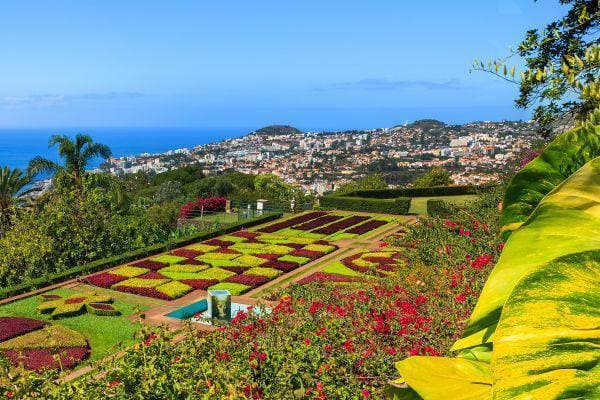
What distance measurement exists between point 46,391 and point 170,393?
134cm

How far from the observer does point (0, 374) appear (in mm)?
4906

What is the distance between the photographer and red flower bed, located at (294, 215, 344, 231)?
1031 inches

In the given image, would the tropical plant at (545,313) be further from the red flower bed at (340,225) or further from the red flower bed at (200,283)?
the red flower bed at (340,225)

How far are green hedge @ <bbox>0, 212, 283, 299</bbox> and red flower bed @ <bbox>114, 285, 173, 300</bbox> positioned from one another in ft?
7.57

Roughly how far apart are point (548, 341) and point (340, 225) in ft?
85.9

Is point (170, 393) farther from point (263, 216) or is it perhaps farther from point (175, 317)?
point (263, 216)

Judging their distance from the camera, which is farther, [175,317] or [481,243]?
[175,317]

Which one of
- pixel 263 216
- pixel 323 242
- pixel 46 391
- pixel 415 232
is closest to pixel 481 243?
pixel 415 232

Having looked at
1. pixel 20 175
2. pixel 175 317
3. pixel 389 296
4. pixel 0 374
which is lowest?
pixel 175 317

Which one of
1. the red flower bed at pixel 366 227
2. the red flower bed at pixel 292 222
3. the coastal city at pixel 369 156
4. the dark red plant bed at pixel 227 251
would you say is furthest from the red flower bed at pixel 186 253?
the coastal city at pixel 369 156

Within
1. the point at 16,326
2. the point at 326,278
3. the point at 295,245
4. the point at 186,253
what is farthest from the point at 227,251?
the point at 16,326

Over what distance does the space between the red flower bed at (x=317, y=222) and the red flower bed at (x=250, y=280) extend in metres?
8.99

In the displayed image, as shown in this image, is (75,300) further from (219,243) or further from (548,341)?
(548,341)

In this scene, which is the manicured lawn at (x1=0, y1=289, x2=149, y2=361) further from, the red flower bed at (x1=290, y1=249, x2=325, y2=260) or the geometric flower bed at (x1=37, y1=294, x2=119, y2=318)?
the red flower bed at (x1=290, y1=249, x2=325, y2=260)
